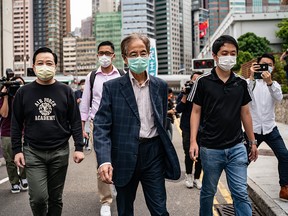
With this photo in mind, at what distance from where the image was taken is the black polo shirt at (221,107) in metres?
3.87

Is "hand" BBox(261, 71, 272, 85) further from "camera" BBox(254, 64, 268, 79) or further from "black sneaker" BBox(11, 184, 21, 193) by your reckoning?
"black sneaker" BBox(11, 184, 21, 193)

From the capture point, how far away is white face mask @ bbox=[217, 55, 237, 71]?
3.99 m

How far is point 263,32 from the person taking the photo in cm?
6078

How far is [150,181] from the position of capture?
3.32 meters

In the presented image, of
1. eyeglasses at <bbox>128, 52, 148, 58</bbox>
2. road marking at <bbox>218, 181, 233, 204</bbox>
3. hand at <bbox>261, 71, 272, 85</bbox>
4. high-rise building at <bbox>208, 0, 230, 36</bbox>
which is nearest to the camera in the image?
eyeglasses at <bbox>128, 52, 148, 58</bbox>

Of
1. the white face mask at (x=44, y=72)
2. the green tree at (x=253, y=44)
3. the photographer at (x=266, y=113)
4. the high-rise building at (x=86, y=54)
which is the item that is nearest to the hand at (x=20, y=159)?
the white face mask at (x=44, y=72)

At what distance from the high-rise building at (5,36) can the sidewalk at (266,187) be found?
19.3 metres

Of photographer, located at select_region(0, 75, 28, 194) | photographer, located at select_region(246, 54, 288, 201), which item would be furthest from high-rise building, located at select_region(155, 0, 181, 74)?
photographer, located at select_region(246, 54, 288, 201)

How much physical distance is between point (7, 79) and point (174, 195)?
305 cm

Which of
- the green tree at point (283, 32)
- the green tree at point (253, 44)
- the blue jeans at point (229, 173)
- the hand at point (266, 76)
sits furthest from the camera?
the green tree at point (253, 44)

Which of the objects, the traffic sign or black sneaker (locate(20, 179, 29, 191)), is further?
the traffic sign

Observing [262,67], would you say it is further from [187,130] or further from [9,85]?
[9,85]

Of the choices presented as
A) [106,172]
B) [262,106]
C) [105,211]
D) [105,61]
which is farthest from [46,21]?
[106,172]

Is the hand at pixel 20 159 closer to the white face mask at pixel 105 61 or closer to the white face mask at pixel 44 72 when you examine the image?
the white face mask at pixel 44 72
